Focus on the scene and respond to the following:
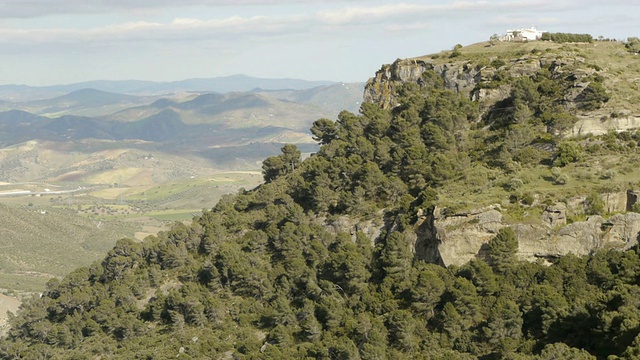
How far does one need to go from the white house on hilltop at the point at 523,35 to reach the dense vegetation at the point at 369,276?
Result: 20276 mm

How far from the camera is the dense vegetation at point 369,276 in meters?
52.3

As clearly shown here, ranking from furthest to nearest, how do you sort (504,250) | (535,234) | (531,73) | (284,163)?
(284,163)
(531,73)
(535,234)
(504,250)

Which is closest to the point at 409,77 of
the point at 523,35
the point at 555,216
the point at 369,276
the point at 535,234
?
the point at 523,35

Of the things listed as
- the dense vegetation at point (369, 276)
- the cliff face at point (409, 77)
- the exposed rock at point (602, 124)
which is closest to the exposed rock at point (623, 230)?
the dense vegetation at point (369, 276)

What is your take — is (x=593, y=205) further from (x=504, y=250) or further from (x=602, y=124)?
(x=602, y=124)

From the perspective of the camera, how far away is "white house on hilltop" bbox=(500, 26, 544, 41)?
344 ft

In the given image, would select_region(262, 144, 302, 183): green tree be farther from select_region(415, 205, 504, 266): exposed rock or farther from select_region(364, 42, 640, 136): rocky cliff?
select_region(415, 205, 504, 266): exposed rock

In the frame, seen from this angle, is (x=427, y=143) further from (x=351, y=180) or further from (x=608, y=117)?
(x=608, y=117)

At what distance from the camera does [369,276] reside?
65625 mm

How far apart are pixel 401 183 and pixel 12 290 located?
146 m

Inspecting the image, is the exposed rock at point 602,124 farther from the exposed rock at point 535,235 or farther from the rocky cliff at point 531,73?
the exposed rock at point 535,235

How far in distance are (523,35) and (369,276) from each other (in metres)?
60.4

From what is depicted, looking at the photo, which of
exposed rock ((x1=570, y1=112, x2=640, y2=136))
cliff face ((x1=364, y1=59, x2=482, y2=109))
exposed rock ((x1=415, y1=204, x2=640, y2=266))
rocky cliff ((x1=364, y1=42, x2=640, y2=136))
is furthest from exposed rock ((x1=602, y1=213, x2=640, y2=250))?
cliff face ((x1=364, y1=59, x2=482, y2=109))

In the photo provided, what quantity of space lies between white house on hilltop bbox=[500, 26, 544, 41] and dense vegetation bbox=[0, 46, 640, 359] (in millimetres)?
20276
